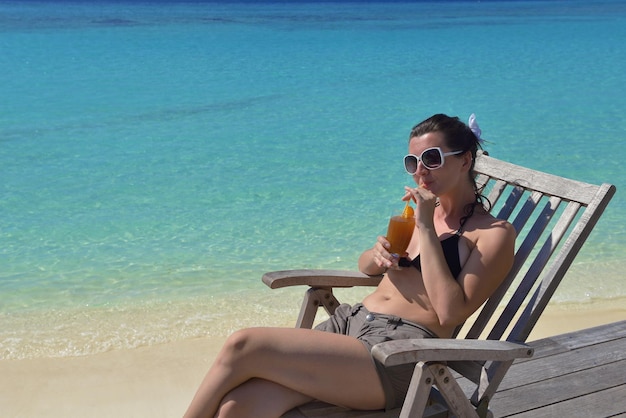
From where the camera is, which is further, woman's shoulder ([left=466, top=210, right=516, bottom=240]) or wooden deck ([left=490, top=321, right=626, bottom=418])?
wooden deck ([left=490, top=321, right=626, bottom=418])

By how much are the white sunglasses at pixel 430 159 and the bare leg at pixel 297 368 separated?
26.0 inches

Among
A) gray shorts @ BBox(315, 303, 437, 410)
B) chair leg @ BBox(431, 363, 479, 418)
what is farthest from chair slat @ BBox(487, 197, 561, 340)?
chair leg @ BBox(431, 363, 479, 418)

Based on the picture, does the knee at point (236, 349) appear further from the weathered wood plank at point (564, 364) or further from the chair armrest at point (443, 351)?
the weathered wood plank at point (564, 364)

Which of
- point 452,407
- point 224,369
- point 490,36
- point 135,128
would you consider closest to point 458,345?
point 452,407

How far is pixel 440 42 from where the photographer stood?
22031mm

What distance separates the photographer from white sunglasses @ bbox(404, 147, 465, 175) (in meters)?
2.88

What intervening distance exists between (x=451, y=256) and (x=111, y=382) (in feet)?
7.39

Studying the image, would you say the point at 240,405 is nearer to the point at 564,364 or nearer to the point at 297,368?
the point at 297,368

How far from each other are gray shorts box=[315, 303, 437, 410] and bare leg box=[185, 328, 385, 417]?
36 millimetres

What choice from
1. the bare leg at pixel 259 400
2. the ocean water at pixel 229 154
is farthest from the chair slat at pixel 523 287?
the ocean water at pixel 229 154

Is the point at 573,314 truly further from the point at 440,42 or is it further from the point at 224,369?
the point at 440,42

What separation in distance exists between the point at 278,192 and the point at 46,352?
12.4ft

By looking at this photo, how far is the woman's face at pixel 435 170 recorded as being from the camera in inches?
115

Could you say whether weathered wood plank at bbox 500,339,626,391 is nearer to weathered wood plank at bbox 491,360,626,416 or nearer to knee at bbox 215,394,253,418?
weathered wood plank at bbox 491,360,626,416
